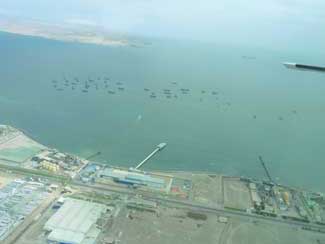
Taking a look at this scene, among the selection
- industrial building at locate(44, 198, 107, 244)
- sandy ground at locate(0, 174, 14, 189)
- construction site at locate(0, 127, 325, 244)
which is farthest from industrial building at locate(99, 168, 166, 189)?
sandy ground at locate(0, 174, 14, 189)

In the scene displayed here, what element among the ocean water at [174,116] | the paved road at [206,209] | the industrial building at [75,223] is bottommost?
the industrial building at [75,223]

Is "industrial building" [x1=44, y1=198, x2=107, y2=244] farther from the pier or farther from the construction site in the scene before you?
the pier

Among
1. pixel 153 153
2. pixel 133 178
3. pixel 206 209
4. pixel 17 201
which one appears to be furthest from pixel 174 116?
pixel 17 201

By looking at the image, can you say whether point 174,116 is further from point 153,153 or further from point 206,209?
point 206,209

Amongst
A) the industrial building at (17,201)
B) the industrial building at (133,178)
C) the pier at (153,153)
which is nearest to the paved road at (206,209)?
the industrial building at (133,178)

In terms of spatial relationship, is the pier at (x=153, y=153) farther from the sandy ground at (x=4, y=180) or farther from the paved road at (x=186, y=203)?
the sandy ground at (x=4, y=180)
